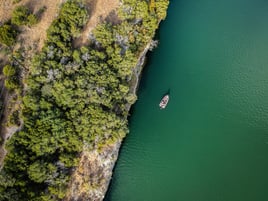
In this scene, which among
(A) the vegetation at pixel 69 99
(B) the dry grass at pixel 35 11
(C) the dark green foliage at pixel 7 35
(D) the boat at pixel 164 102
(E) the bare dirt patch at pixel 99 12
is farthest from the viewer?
(D) the boat at pixel 164 102

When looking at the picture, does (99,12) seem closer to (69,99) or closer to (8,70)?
(69,99)

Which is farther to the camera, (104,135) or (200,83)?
(200,83)

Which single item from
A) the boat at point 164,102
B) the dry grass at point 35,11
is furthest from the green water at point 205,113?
the dry grass at point 35,11

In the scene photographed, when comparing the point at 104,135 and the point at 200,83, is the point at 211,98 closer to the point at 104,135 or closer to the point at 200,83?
the point at 200,83

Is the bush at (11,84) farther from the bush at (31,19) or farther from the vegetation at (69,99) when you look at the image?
the bush at (31,19)

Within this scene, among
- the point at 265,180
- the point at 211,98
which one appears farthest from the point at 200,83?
the point at 265,180

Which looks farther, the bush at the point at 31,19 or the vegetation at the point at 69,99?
the bush at the point at 31,19
